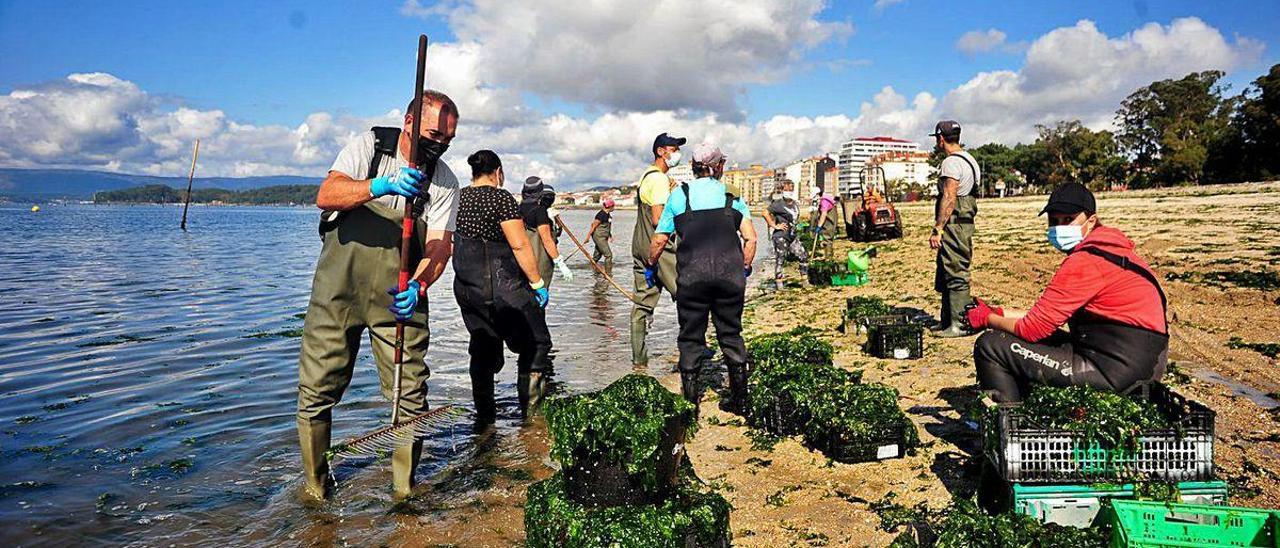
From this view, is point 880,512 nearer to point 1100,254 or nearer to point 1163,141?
point 1100,254

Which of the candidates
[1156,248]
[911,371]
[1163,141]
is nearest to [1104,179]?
[1163,141]

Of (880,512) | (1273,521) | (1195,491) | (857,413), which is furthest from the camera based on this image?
(857,413)

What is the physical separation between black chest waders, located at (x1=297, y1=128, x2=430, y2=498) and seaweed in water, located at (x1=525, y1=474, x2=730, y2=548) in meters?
1.97

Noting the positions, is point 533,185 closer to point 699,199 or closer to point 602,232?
point 699,199

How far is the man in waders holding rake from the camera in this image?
15.7 feet

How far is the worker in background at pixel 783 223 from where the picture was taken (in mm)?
18516

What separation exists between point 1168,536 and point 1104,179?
96247 millimetres

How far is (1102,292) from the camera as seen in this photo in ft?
15.0

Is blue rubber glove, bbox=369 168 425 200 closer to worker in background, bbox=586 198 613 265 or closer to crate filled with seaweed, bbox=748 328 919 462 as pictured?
crate filled with seaweed, bbox=748 328 919 462

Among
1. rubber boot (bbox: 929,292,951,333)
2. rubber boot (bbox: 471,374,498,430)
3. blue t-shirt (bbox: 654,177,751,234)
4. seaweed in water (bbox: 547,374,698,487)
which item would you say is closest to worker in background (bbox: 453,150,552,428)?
rubber boot (bbox: 471,374,498,430)

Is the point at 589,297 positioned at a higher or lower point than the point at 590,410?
lower

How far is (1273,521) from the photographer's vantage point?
3.04m

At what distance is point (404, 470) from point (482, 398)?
1.51m

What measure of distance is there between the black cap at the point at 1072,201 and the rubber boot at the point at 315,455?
5.39 meters
